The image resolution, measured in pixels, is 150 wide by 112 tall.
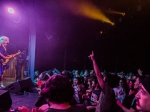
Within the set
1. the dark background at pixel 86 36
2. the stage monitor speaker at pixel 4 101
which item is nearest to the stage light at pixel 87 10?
the dark background at pixel 86 36

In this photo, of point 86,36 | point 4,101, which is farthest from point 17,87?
point 86,36

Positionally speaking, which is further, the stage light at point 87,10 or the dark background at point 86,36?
the stage light at point 87,10

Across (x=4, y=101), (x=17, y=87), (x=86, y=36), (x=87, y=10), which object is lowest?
(x=4, y=101)

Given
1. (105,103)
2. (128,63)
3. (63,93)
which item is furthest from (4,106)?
(128,63)

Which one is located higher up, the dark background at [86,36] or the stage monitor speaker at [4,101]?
the dark background at [86,36]

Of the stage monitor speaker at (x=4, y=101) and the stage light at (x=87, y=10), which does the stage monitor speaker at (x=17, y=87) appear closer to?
the stage monitor speaker at (x=4, y=101)

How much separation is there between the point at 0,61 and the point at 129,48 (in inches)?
464

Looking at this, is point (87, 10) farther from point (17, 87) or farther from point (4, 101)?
point (4, 101)

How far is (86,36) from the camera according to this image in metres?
17.9

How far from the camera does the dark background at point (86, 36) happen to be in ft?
46.6

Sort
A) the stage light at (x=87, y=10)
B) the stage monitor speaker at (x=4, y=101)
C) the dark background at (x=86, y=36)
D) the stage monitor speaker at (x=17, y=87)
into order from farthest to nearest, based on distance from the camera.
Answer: the stage light at (x=87, y=10)
the dark background at (x=86, y=36)
the stage monitor speaker at (x=17, y=87)
the stage monitor speaker at (x=4, y=101)

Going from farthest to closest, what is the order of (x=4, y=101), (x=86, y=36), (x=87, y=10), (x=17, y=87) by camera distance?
(x=86, y=36)
(x=87, y=10)
(x=17, y=87)
(x=4, y=101)

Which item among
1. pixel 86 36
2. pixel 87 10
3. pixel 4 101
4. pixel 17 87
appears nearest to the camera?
pixel 4 101

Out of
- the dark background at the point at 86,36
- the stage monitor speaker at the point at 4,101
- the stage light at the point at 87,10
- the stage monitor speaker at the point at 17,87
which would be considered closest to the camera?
the stage monitor speaker at the point at 4,101
